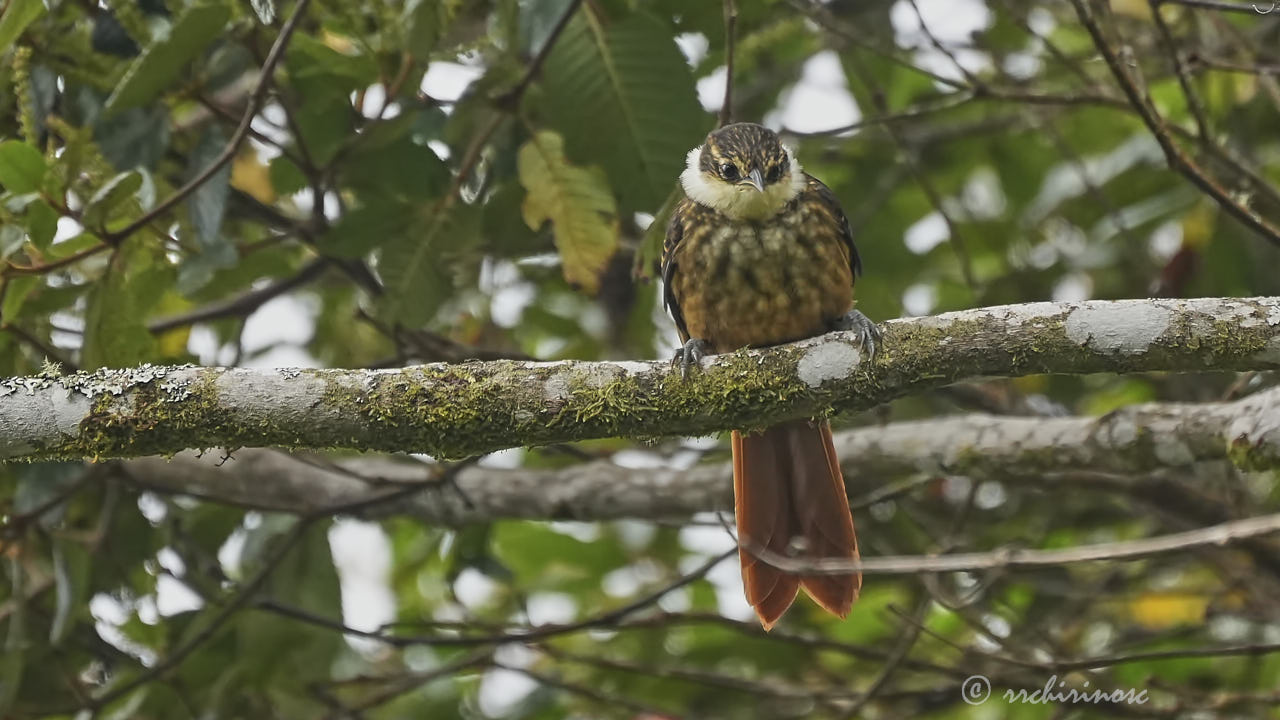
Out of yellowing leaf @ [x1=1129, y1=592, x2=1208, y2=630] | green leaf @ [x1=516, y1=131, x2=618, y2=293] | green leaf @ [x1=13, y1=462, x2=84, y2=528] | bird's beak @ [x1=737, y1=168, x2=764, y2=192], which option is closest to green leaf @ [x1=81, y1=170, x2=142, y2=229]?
green leaf @ [x1=13, y1=462, x2=84, y2=528]

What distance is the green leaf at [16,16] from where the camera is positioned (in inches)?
100

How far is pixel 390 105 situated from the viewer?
3.13 metres

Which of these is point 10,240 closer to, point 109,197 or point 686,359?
point 109,197

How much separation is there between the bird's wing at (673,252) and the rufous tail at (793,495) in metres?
0.35

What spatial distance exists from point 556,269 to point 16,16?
1897 millimetres

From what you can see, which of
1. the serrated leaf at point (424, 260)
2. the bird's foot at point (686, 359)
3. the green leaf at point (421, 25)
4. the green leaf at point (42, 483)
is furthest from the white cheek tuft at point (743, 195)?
the green leaf at point (42, 483)

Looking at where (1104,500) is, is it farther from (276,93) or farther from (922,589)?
(276,93)

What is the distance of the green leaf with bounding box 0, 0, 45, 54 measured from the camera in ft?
8.34

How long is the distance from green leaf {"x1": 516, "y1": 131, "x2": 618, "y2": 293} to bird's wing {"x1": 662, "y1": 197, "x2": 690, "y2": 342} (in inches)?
5.6

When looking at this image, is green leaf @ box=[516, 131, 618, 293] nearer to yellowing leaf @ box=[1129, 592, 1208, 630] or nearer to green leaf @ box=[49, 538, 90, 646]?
green leaf @ box=[49, 538, 90, 646]

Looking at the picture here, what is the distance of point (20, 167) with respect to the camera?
2475mm

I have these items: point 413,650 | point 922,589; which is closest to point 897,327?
point 922,589

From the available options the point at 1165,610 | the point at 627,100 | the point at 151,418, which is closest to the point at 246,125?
the point at 151,418

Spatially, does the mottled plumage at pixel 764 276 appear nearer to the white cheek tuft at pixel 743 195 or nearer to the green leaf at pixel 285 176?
the white cheek tuft at pixel 743 195
